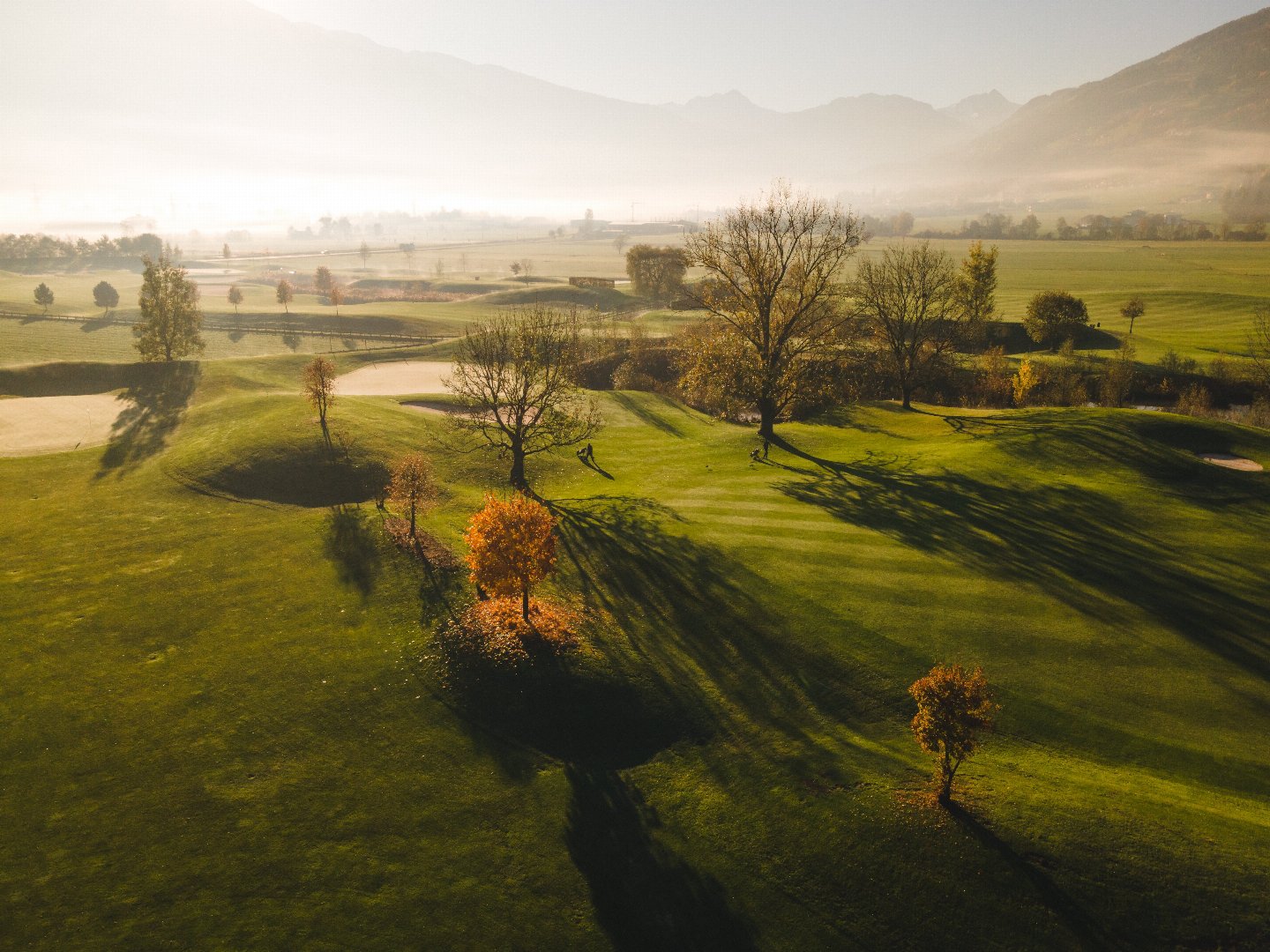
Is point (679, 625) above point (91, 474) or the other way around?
the other way around

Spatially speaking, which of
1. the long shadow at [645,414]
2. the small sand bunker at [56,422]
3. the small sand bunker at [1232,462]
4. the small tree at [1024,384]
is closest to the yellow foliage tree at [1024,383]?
the small tree at [1024,384]

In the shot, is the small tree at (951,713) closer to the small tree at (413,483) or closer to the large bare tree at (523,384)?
the small tree at (413,483)

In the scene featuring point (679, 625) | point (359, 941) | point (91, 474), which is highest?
point (91, 474)

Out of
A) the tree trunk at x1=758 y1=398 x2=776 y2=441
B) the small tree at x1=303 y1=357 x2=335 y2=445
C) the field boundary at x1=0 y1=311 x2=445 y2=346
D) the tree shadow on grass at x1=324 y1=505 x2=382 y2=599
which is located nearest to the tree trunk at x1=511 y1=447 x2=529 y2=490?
the tree shadow on grass at x1=324 y1=505 x2=382 y2=599

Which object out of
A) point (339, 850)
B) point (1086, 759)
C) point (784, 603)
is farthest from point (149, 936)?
point (1086, 759)

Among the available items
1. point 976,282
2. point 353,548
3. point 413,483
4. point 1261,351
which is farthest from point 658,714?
point 1261,351

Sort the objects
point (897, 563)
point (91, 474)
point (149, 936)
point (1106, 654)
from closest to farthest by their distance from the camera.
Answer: point (149, 936) → point (1106, 654) → point (897, 563) → point (91, 474)

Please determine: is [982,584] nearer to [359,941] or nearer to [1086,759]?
[1086,759]
